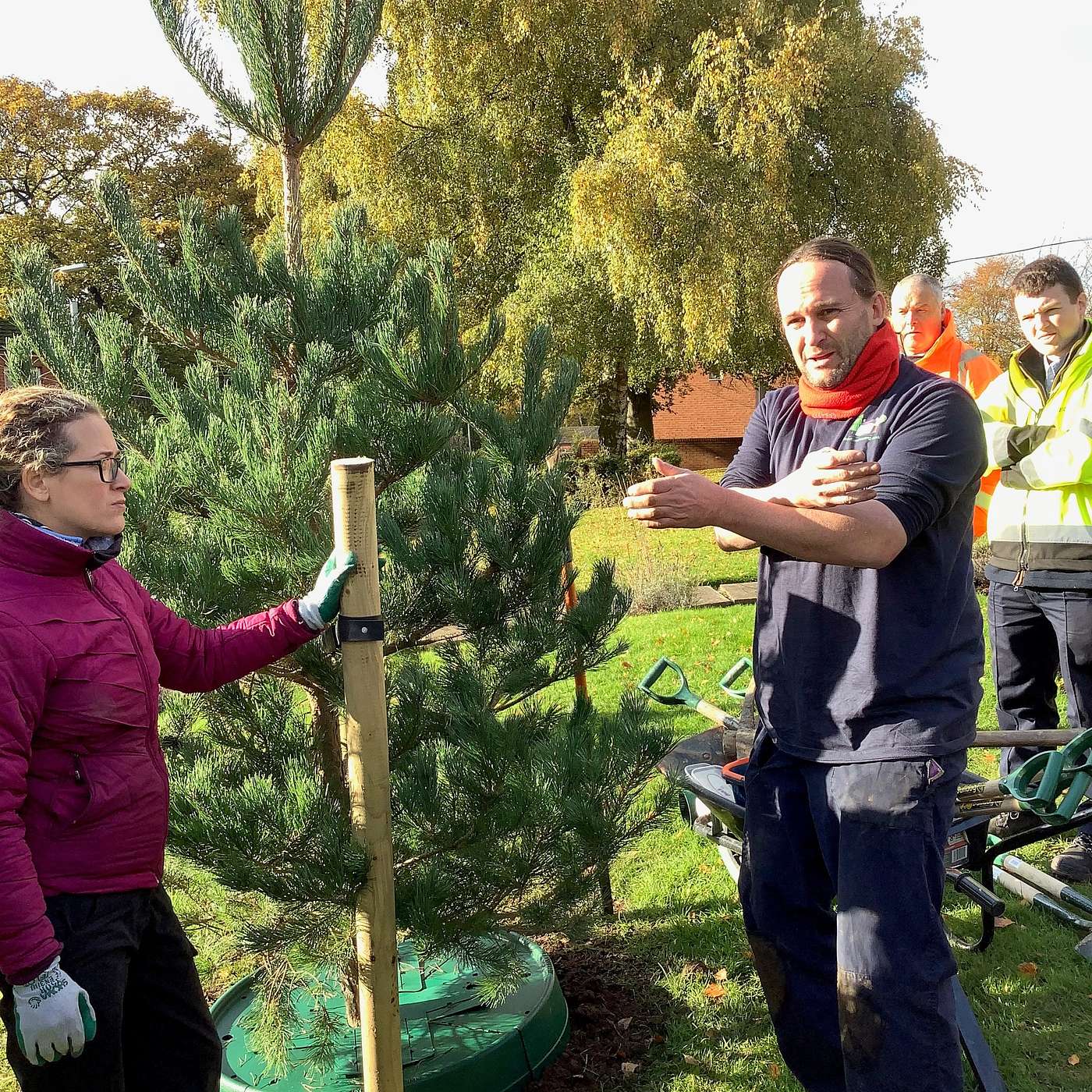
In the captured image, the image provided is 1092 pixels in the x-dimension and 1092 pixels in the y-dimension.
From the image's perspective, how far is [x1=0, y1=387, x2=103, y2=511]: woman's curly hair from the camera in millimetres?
1891

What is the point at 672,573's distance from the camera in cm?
977

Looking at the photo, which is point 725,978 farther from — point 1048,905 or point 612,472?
point 612,472

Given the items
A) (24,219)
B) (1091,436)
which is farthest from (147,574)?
(24,219)

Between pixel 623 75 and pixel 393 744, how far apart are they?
46.6 feet

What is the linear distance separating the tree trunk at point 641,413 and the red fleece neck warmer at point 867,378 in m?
18.8

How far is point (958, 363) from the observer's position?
4.40 meters

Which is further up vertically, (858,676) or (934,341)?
(934,341)

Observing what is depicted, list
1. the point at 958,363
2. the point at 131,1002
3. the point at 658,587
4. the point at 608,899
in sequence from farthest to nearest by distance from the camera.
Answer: the point at 658,587
the point at 958,363
the point at 608,899
the point at 131,1002

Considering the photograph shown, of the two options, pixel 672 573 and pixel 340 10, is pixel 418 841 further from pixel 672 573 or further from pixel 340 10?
pixel 672 573

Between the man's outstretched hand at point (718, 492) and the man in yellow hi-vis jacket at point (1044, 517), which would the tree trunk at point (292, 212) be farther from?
the man in yellow hi-vis jacket at point (1044, 517)

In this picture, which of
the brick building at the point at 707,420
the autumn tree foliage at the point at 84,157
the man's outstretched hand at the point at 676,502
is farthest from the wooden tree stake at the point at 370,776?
the brick building at the point at 707,420

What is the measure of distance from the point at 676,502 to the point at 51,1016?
1427 millimetres

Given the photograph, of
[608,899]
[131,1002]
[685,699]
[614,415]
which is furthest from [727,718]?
[614,415]

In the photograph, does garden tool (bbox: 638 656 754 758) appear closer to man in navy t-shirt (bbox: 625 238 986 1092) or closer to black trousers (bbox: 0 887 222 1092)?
man in navy t-shirt (bbox: 625 238 986 1092)
